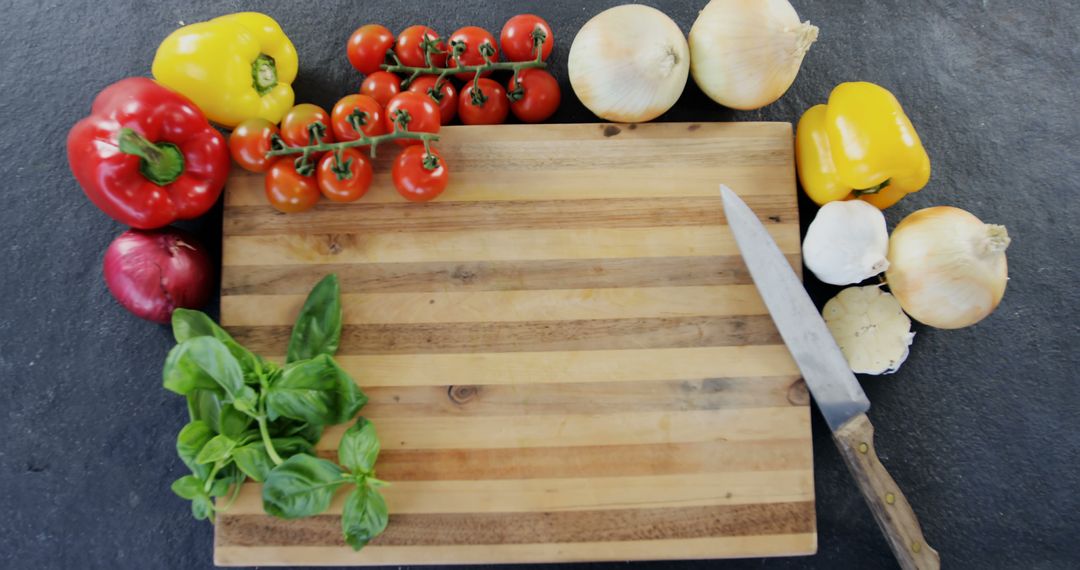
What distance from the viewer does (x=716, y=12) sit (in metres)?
1.12

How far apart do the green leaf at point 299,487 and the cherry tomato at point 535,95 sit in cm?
60

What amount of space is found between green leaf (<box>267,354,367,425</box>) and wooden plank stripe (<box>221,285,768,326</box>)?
0.12m

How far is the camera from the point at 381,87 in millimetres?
1168

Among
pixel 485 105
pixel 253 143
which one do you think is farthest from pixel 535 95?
pixel 253 143

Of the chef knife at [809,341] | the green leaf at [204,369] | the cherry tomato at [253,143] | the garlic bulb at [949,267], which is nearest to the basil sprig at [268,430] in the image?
the green leaf at [204,369]

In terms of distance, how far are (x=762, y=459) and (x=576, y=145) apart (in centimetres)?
55

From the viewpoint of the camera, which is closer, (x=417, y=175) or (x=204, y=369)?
(x=204, y=369)

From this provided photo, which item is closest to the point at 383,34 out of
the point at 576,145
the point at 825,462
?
the point at 576,145

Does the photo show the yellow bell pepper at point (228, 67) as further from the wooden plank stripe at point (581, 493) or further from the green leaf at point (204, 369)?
the wooden plank stripe at point (581, 493)

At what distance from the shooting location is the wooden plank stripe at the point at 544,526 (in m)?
1.10

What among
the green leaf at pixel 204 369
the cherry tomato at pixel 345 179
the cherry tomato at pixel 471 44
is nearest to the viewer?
the green leaf at pixel 204 369

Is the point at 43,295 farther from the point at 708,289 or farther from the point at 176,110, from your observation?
the point at 708,289

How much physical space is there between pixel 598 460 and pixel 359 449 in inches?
13.6

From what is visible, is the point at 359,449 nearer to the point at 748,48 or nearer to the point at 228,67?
the point at 228,67
